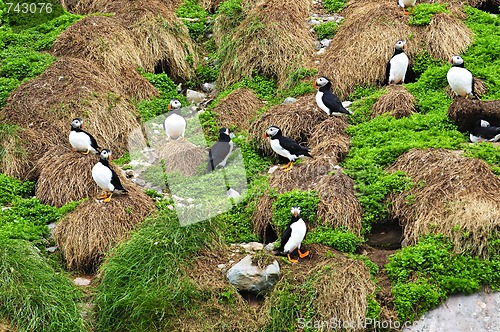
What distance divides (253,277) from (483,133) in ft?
11.6

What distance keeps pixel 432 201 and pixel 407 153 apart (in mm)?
1025

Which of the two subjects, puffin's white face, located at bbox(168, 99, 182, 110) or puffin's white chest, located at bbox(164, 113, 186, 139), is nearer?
puffin's white chest, located at bbox(164, 113, 186, 139)

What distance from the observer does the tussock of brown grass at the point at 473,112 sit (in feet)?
32.5

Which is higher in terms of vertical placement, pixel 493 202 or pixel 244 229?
pixel 493 202

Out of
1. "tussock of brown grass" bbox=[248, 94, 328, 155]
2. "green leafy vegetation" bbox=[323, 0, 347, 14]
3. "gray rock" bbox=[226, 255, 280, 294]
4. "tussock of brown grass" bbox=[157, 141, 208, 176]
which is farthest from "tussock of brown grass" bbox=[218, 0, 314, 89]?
"gray rock" bbox=[226, 255, 280, 294]

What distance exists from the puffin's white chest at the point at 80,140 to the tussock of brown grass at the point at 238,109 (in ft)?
7.36

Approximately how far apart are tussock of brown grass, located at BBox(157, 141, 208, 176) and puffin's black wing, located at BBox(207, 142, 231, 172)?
8.4 inches

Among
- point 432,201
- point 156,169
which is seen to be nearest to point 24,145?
point 156,169

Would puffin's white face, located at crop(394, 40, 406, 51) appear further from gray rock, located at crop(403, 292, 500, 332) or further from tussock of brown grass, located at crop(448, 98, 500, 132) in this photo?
gray rock, located at crop(403, 292, 500, 332)

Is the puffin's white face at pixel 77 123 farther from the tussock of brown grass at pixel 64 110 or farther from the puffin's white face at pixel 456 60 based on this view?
the puffin's white face at pixel 456 60

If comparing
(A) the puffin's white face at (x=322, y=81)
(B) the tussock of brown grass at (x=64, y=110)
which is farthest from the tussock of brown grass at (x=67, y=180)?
(A) the puffin's white face at (x=322, y=81)

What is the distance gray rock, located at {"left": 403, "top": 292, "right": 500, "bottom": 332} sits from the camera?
7707mm

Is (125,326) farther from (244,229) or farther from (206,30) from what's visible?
(206,30)

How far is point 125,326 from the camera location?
805 cm
